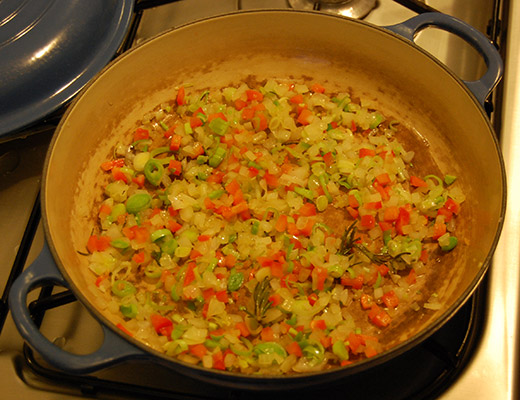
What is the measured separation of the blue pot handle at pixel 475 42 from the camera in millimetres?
1173

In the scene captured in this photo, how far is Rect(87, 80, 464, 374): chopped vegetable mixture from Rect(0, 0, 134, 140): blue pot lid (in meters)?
0.23

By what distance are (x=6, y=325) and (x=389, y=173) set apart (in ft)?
3.48

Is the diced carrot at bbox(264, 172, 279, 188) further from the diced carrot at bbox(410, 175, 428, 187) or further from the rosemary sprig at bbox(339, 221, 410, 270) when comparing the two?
the diced carrot at bbox(410, 175, 428, 187)

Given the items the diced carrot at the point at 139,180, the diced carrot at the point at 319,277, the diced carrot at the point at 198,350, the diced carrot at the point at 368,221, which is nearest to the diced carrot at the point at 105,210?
the diced carrot at the point at 139,180

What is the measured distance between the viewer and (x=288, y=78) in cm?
152

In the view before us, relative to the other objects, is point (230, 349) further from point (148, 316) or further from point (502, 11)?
point (502, 11)

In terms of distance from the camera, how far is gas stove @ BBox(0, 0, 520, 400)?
1.02m

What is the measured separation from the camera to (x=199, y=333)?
106 centimetres

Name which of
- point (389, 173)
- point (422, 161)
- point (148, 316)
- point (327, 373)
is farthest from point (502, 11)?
point (148, 316)

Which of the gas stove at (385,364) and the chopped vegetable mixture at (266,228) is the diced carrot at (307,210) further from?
the gas stove at (385,364)

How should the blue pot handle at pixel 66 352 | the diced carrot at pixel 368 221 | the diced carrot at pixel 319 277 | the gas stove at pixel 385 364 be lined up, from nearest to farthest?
1. the blue pot handle at pixel 66 352
2. the gas stove at pixel 385 364
3. the diced carrot at pixel 319 277
4. the diced carrot at pixel 368 221

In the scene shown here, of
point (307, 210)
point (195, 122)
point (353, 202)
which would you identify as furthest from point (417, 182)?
point (195, 122)

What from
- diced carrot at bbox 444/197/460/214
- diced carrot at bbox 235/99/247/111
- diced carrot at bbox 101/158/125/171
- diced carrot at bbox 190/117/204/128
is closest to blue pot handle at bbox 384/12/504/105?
diced carrot at bbox 444/197/460/214

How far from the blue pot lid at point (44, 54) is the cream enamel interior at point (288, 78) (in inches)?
2.7
